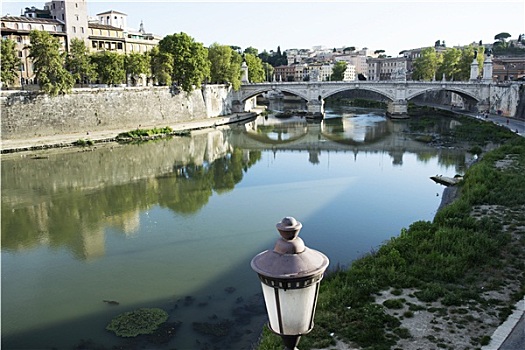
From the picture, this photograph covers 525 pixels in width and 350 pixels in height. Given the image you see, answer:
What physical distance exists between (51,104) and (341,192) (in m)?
16.8

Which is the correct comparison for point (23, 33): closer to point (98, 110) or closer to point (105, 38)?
point (105, 38)

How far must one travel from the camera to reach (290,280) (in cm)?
→ 175

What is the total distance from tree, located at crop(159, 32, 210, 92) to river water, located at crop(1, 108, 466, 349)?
8824 millimetres

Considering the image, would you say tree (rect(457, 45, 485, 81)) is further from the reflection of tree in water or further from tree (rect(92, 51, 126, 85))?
the reflection of tree in water

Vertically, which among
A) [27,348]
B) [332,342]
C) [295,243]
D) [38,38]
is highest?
[38,38]

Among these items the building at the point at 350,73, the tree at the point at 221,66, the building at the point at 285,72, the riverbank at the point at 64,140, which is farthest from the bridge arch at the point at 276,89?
the building at the point at 285,72

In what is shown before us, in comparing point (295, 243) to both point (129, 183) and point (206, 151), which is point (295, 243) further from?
point (206, 151)

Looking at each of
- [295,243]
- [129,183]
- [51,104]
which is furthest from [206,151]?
[295,243]

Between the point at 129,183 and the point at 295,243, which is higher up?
the point at 295,243

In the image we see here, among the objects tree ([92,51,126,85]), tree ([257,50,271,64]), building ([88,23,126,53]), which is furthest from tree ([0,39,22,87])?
tree ([257,50,271,64])

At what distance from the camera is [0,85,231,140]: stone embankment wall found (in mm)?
23000

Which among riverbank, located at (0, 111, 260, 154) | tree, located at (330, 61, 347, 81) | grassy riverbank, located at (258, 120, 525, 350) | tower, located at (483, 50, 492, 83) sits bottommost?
grassy riverbank, located at (258, 120, 525, 350)

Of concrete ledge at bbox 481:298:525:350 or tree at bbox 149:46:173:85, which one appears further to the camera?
tree at bbox 149:46:173:85

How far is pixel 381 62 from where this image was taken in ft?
260
